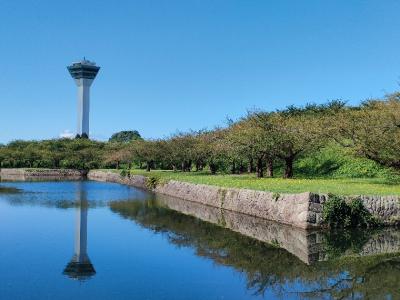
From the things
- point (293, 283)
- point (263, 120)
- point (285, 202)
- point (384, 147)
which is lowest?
point (293, 283)

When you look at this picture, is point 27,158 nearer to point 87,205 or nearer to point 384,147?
point 87,205

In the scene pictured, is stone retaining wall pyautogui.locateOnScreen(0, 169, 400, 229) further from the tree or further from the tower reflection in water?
the tower reflection in water

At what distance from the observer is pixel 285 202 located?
22672 mm

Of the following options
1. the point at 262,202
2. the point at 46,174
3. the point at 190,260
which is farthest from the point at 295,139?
the point at 46,174

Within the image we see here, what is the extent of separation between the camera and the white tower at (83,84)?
6452 inches

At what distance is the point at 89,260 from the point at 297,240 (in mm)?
7964

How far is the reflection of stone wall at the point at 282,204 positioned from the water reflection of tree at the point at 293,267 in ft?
5.40

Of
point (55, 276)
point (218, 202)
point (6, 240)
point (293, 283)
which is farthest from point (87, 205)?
point (293, 283)

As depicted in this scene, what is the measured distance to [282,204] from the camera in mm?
23000

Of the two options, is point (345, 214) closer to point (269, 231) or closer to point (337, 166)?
point (269, 231)

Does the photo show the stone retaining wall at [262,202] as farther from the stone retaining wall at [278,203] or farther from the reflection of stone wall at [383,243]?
the reflection of stone wall at [383,243]

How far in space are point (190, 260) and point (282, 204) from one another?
323 inches

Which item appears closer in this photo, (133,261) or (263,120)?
(133,261)

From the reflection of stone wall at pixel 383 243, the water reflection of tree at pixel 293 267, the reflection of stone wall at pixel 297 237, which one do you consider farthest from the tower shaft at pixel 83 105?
the reflection of stone wall at pixel 383 243
